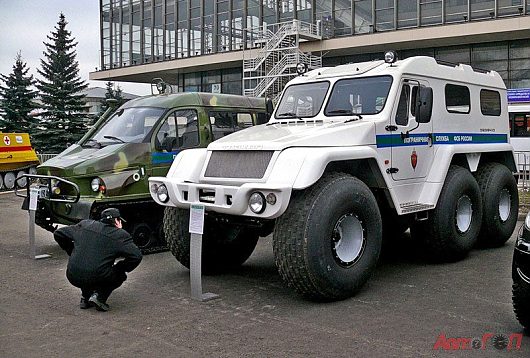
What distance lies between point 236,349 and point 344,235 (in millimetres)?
2120

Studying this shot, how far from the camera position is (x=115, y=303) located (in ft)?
23.2

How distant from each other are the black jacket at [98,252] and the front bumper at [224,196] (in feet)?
2.70

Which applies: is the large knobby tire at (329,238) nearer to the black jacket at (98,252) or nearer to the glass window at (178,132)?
the black jacket at (98,252)

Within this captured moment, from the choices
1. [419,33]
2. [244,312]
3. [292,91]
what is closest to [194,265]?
[244,312]

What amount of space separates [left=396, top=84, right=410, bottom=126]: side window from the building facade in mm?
21717

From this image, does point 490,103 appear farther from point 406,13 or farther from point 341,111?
point 406,13

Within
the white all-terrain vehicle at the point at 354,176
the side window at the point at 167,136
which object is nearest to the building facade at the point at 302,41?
the white all-terrain vehicle at the point at 354,176

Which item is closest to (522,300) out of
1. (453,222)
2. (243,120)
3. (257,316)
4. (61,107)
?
(257,316)

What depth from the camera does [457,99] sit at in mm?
9242

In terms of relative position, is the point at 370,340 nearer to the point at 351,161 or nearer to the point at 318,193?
the point at 318,193

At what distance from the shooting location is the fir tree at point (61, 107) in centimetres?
3484

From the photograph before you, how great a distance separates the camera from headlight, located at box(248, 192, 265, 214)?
6.39 metres

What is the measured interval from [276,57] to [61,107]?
12869 mm

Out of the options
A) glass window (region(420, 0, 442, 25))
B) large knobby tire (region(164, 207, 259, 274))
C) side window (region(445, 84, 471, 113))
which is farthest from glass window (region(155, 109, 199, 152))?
glass window (region(420, 0, 442, 25))
